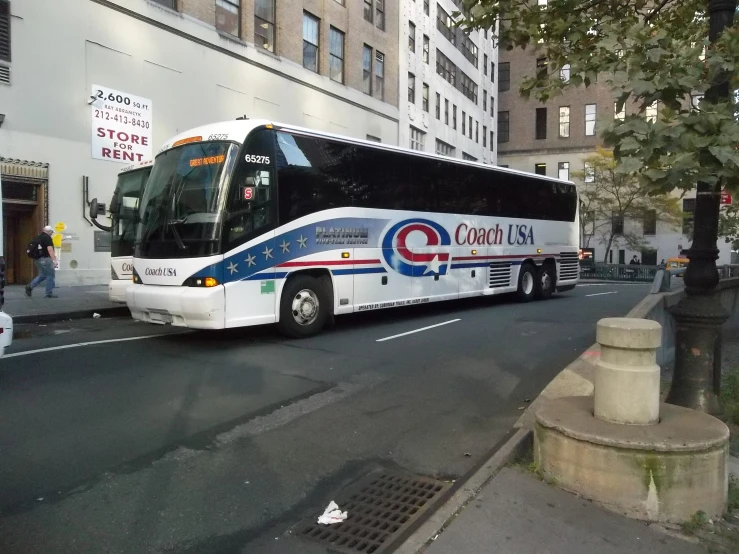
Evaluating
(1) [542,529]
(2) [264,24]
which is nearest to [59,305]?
(1) [542,529]

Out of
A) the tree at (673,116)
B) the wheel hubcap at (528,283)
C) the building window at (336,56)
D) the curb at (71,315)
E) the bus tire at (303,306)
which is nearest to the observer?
the tree at (673,116)

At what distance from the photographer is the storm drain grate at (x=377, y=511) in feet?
11.9

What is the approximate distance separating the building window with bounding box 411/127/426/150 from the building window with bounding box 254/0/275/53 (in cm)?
1360

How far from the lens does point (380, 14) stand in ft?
103

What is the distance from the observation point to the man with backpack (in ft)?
46.9

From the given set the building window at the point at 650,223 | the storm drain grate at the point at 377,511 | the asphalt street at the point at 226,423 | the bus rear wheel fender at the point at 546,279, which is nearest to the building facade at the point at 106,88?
the asphalt street at the point at 226,423

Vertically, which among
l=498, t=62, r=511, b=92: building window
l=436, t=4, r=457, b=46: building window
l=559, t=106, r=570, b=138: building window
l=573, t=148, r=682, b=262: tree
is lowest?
l=573, t=148, r=682, b=262: tree

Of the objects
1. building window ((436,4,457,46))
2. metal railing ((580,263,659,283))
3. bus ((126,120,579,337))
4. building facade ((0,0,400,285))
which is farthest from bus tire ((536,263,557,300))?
building window ((436,4,457,46))

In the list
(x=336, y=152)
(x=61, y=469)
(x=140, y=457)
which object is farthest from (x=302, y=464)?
(x=336, y=152)

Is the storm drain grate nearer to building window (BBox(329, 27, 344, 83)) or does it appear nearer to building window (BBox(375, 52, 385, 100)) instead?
building window (BBox(329, 27, 344, 83))

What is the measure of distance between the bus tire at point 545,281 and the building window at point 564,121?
42.2 m

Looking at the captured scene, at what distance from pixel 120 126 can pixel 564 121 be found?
47.3m

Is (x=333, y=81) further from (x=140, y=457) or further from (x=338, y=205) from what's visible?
Answer: (x=140, y=457)

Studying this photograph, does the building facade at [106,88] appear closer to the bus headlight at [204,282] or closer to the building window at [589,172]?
the bus headlight at [204,282]
